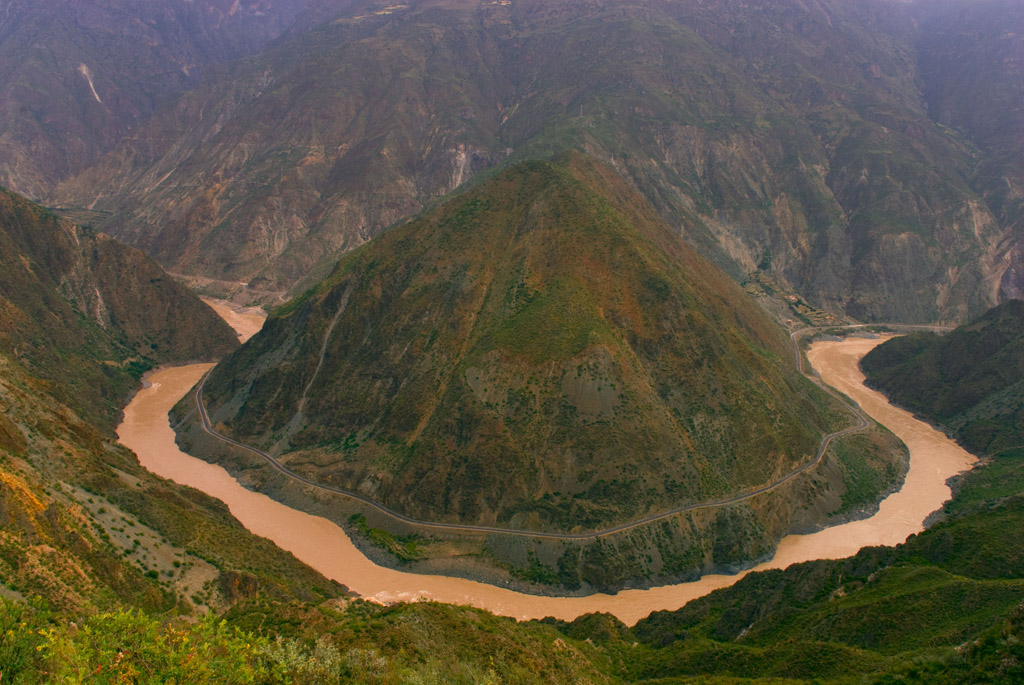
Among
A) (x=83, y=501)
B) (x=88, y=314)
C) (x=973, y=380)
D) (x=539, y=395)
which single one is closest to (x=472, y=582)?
(x=539, y=395)

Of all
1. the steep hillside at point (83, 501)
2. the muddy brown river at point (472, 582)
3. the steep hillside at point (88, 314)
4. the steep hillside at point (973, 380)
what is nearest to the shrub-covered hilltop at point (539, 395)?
the muddy brown river at point (472, 582)

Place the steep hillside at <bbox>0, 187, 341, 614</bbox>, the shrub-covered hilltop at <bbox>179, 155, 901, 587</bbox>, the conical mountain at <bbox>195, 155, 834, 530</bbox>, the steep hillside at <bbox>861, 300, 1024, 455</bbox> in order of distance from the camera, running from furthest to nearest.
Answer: the steep hillside at <bbox>861, 300, 1024, 455</bbox> < the conical mountain at <bbox>195, 155, 834, 530</bbox> < the shrub-covered hilltop at <bbox>179, 155, 901, 587</bbox> < the steep hillside at <bbox>0, 187, 341, 614</bbox>

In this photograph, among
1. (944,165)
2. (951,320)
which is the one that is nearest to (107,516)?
(951,320)

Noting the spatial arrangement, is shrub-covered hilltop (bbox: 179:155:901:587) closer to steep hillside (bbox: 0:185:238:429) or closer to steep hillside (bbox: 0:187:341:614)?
steep hillside (bbox: 0:187:341:614)

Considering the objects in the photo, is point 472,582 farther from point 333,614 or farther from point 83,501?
point 83,501

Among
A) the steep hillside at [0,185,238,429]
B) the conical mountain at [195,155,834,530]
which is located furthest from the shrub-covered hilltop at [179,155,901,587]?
→ the steep hillside at [0,185,238,429]

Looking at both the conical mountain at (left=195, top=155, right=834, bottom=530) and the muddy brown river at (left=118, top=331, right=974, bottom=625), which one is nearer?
the muddy brown river at (left=118, top=331, right=974, bottom=625)

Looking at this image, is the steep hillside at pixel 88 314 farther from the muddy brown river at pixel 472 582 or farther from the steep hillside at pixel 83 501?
the muddy brown river at pixel 472 582
